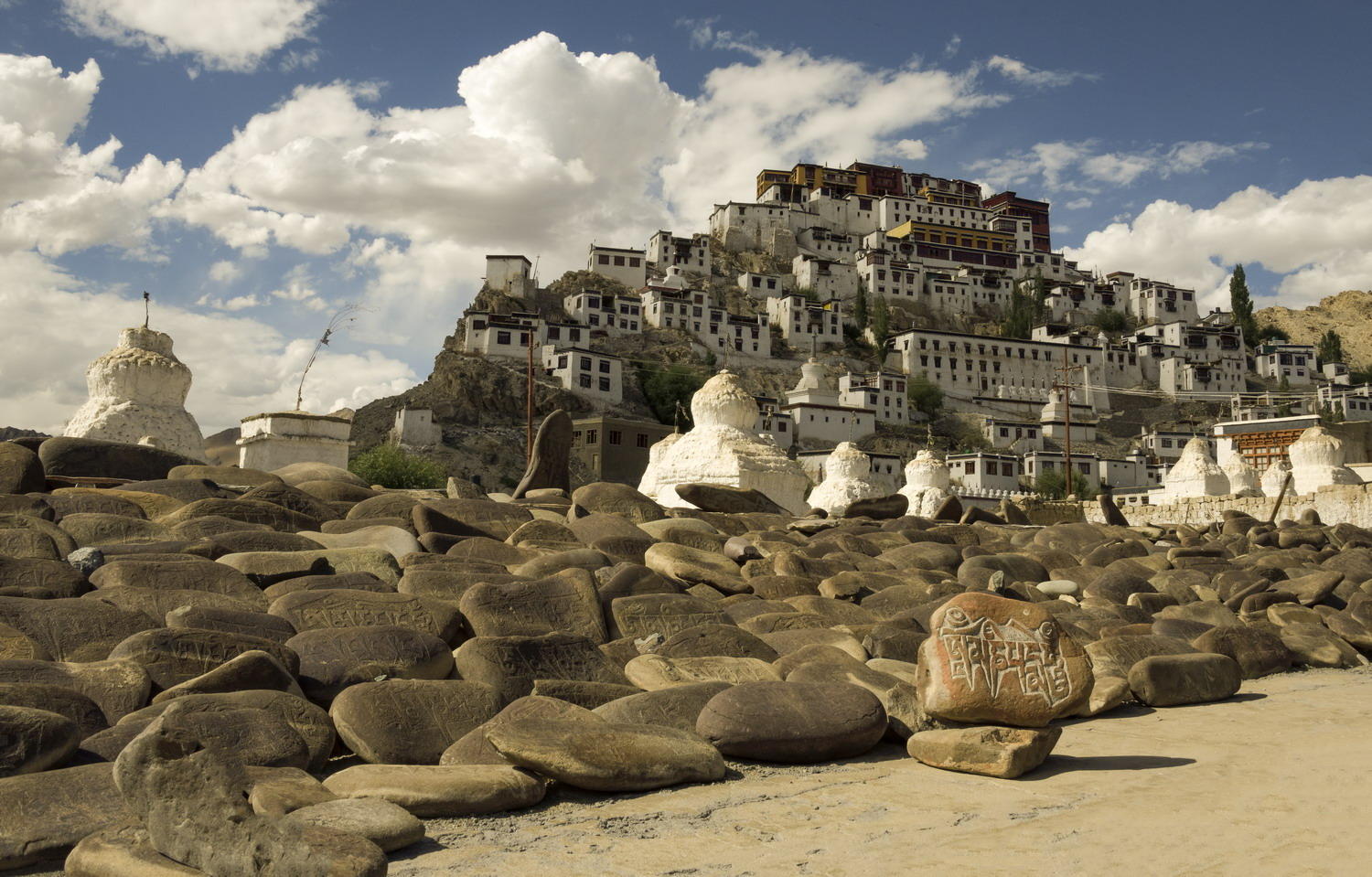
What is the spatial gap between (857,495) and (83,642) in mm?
16836

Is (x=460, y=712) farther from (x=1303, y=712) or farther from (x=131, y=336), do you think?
(x=131, y=336)

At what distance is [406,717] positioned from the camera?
5.59m

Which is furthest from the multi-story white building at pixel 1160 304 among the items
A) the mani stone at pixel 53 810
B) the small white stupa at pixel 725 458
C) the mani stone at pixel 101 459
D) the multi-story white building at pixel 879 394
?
the mani stone at pixel 53 810

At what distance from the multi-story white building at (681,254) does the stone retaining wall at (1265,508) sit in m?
71.9

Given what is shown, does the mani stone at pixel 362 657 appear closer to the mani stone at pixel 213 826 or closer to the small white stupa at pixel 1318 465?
the mani stone at pixel 213 826

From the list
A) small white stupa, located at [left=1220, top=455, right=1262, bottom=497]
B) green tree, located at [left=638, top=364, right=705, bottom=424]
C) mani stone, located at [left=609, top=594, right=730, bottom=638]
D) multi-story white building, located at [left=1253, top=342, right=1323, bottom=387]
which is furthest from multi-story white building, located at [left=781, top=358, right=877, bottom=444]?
mani stone, located at [left=609, top=594, right=730, bottom=638]

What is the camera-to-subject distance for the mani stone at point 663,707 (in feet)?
19.8

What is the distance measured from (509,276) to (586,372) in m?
15.5

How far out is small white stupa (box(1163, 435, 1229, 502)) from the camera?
96.2ft

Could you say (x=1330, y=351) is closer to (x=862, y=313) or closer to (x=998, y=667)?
(x=862, y=313)

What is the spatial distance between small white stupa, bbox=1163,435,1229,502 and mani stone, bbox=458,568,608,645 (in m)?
24.9

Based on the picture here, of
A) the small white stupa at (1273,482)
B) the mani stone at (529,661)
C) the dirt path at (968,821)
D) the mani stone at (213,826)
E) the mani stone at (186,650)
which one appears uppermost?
the small white stupa at (1273,482)

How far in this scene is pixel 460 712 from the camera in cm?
582

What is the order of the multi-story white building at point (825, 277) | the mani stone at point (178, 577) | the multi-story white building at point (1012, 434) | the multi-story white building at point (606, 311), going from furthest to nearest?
1. the multi-story white building at point (825, 277)
2. the multi-story white building at point (606, 311)
3. the multi-story white building at point (1012, 434)
4. the mani stone at point (178, 577)
